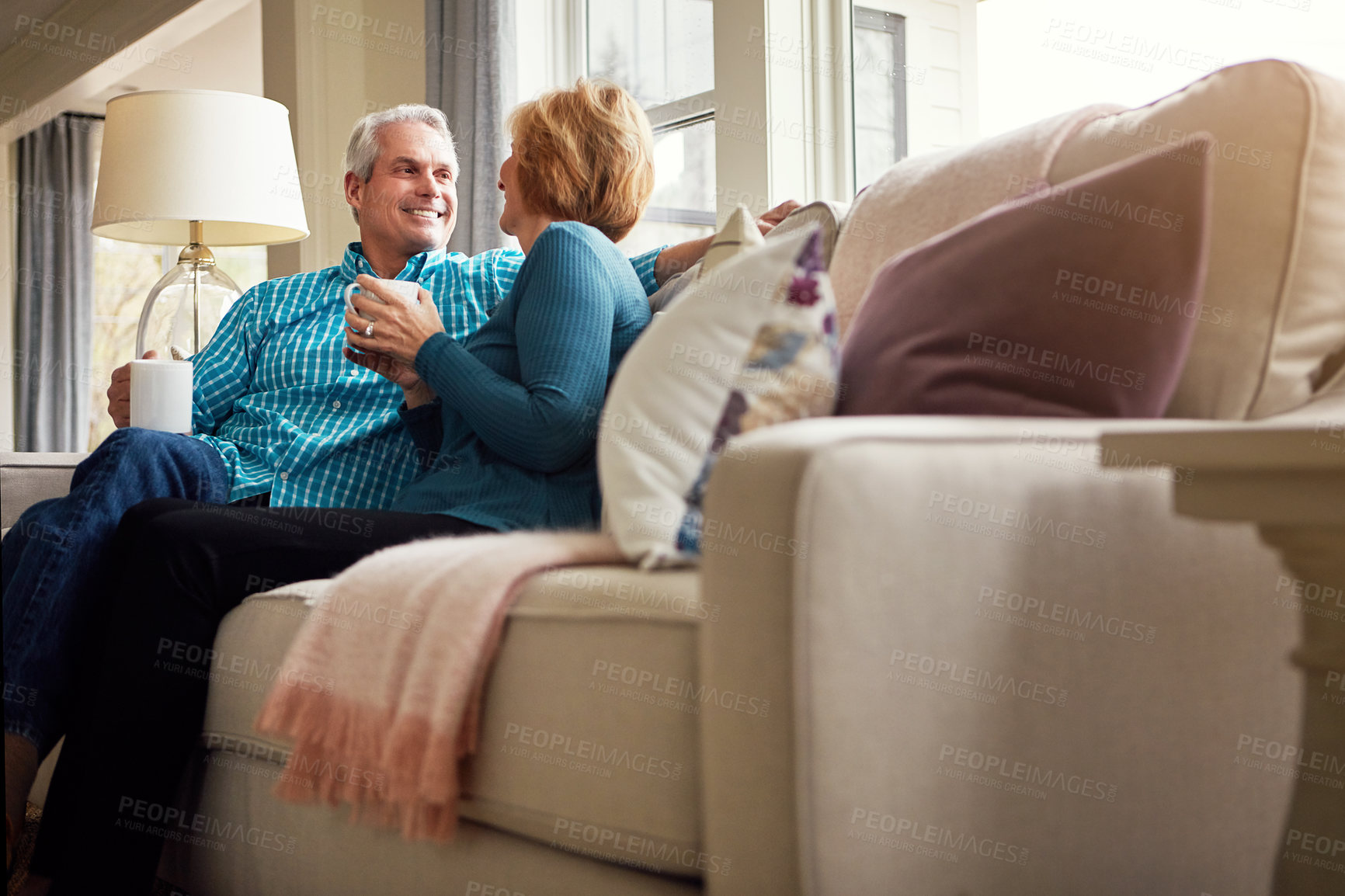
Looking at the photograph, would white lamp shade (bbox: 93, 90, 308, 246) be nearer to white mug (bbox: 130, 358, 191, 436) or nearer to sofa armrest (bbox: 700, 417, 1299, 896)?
white mug (bbox: 130, 358, 191, 436)

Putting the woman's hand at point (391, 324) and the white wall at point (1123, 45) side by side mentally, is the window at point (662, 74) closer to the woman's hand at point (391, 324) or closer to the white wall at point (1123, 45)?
the white wall at point (1123, 45)

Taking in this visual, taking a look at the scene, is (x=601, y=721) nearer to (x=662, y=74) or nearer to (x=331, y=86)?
(x=662, y=74)

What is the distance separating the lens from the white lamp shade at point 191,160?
2.61 m

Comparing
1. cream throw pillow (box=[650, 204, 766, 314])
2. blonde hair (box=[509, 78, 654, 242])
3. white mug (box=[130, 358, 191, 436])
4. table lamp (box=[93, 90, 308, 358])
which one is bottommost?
white mug (box=[130, 358, 191, 436])

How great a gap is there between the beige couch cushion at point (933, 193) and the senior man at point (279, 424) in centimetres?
28

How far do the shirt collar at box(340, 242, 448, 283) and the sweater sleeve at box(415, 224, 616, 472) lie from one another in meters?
0.68

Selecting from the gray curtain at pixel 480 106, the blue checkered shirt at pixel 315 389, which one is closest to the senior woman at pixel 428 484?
the blue checkered shirt at pixel 315 389

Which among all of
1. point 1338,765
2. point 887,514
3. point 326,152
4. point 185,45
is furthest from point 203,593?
point 185,45

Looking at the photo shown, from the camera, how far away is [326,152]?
3883 millimetres

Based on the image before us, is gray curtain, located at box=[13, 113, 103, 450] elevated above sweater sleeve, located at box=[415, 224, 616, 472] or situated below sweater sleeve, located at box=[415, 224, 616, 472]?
above

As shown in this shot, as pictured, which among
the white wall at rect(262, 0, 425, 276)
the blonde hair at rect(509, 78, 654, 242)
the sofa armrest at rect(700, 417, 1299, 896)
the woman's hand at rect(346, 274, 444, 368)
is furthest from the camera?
the white wall at rect(262, 0, 425, 276)

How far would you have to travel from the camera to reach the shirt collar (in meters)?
2.17

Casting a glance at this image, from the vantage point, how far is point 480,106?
3.08m

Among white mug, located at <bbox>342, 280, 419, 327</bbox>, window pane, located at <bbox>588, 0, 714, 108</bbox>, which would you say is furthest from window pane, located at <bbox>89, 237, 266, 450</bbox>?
white mug, located at <bbox>342, 280, 419, 327</bbox>
